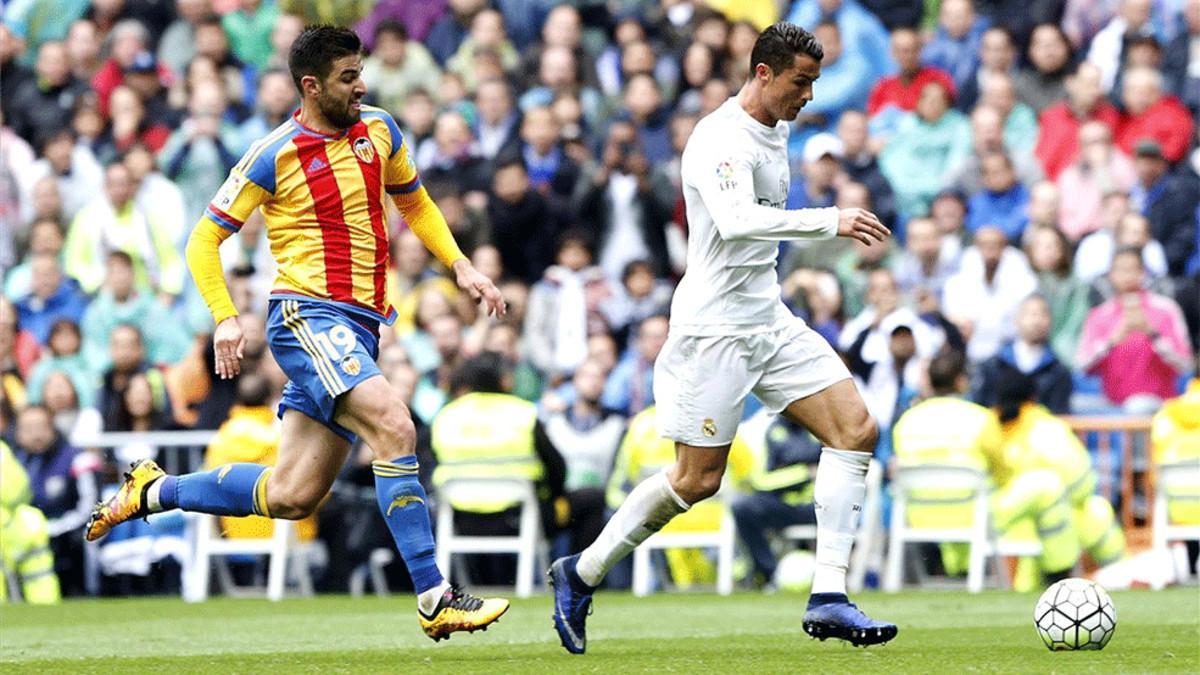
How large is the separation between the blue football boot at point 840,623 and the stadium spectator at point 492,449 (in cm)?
606

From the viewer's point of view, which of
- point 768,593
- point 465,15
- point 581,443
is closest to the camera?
point 768,593

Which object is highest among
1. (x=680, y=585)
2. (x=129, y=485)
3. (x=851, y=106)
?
(x=851, y=106)

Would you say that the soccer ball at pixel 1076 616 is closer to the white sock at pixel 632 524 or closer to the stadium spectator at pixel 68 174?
the white sock at pixel 632 524

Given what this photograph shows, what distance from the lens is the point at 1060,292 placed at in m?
16.5

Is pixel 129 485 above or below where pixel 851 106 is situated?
below

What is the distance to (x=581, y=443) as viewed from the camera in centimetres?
1620

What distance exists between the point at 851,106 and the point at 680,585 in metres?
4.87

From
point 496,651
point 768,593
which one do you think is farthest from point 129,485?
point 768,593

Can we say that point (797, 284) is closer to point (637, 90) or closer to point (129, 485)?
point (637, 90)

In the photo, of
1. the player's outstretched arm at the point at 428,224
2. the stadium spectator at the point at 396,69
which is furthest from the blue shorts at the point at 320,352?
the stadium spectator at the point at 396,69

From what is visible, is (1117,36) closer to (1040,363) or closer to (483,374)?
(1040,363)

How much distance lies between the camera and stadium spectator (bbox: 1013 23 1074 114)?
711 inches

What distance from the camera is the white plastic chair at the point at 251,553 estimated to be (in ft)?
52.3

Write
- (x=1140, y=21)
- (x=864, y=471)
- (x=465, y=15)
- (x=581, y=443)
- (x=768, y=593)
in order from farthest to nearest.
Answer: (x=465, y=15) < (x=1140, y=21) < (x=581, y=443) < (x=768, y=593) < (x=864, y=471)
